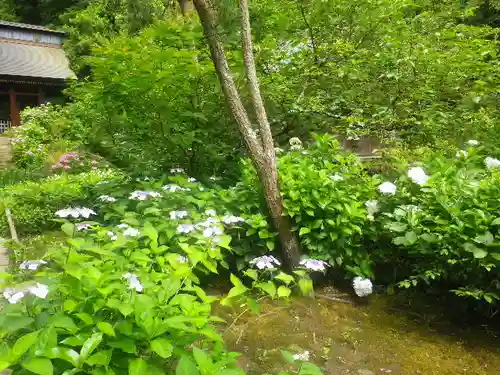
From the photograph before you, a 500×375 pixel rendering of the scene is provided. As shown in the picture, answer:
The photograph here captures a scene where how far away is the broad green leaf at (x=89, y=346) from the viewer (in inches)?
47.1

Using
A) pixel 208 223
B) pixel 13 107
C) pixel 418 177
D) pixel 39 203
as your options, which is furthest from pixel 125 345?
pixel 13 107

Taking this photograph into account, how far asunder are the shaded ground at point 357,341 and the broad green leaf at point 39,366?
124 centimetres

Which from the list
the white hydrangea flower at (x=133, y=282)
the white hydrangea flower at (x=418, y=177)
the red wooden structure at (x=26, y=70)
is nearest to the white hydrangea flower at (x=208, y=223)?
the white hydrangea flower at (x=133, y=282)

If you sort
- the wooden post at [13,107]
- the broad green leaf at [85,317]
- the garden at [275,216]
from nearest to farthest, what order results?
the broad green leaf at [85,317] → the garden at [275,216] → the wooden post at [13,107]

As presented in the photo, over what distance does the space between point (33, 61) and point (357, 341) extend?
23214 millimetres

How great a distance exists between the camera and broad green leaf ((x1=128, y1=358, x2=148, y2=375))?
48.8 inches

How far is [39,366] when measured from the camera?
3.65 feet

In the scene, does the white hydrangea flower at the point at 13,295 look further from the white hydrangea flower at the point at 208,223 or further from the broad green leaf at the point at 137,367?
the white hydrangea flower at the point at 208,223

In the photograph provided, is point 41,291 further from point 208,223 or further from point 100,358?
point 208,223

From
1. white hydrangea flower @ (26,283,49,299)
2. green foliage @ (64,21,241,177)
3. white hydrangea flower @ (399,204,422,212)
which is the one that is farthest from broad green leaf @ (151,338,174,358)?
green foliage @ (64,21,241,177)

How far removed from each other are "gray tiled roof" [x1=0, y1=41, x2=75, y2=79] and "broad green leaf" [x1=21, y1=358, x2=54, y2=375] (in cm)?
2019

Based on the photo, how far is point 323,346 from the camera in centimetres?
244

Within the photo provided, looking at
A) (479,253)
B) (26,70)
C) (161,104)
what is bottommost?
(479,253)

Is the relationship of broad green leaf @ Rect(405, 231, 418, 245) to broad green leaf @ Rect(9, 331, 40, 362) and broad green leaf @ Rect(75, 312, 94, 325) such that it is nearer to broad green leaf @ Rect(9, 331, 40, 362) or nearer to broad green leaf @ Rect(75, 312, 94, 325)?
broad green leaf @ Rect(75, 312, 94, 325)
